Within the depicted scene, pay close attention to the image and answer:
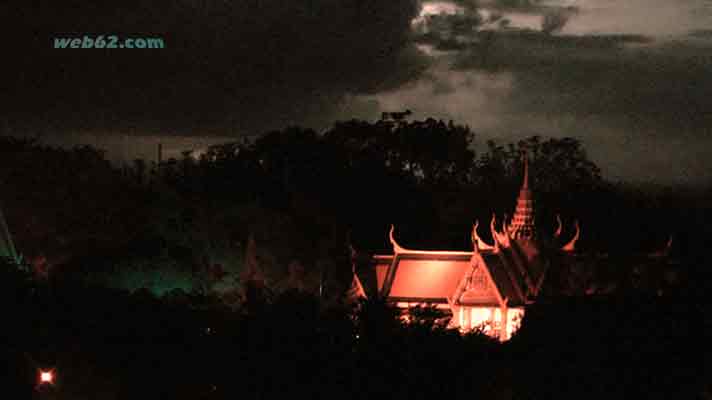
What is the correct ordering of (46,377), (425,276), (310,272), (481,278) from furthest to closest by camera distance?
1. (310,272)
2. (425,276)
3. (481,278)
4. (46,377)

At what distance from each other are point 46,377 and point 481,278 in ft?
26.2

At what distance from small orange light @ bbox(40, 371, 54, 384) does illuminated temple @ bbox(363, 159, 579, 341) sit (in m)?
6.56

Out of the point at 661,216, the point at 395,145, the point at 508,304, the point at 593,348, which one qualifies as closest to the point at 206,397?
the point at 593,348

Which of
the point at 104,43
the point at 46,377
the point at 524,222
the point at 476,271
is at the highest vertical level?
the point at 104,43

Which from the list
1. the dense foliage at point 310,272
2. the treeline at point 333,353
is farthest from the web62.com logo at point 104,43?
the treeline at point 333,353

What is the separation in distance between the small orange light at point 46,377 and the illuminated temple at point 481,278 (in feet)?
21.5

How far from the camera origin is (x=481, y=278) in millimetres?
16812

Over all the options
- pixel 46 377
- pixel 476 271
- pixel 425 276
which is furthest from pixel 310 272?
pixel 46 377

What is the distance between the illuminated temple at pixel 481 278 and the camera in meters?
16.7

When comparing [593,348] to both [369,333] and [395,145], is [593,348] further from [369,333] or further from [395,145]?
[395,145]

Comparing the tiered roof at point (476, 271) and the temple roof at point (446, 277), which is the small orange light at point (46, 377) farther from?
the temple roof at point (446, 277)

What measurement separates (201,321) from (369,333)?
2222 millimetres

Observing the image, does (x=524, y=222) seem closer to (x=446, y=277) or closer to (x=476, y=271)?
(x=476, y=271)

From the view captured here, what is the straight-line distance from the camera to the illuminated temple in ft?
54.7
